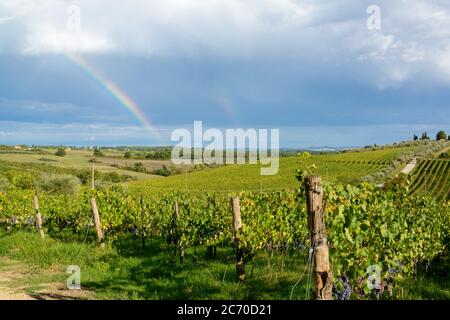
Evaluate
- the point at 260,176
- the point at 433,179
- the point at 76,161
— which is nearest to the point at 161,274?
the point at 260,176

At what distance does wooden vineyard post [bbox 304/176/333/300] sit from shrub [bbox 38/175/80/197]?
40.5 meters

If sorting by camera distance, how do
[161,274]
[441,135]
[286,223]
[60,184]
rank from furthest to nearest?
[441,135] → [60,184] → [286,223] → [161,274]

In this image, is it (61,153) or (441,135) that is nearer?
(61,153)

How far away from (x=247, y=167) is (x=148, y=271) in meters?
56.5

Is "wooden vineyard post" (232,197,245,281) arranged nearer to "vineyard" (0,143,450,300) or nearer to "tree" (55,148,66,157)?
"vineyard" (0,143,450,300)

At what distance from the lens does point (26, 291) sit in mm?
7945

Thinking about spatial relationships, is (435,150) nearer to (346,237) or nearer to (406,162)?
(406,162)

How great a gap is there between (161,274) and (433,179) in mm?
49473

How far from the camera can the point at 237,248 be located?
806cm

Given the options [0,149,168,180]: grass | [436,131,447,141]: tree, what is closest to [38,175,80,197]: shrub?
[0,149,168,180]: grass

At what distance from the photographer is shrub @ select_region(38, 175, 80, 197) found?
4250 cm

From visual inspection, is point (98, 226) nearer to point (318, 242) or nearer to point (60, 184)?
point (318, 242)

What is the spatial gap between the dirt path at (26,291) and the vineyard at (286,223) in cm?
264

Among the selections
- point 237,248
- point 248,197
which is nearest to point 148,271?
point 237,248
